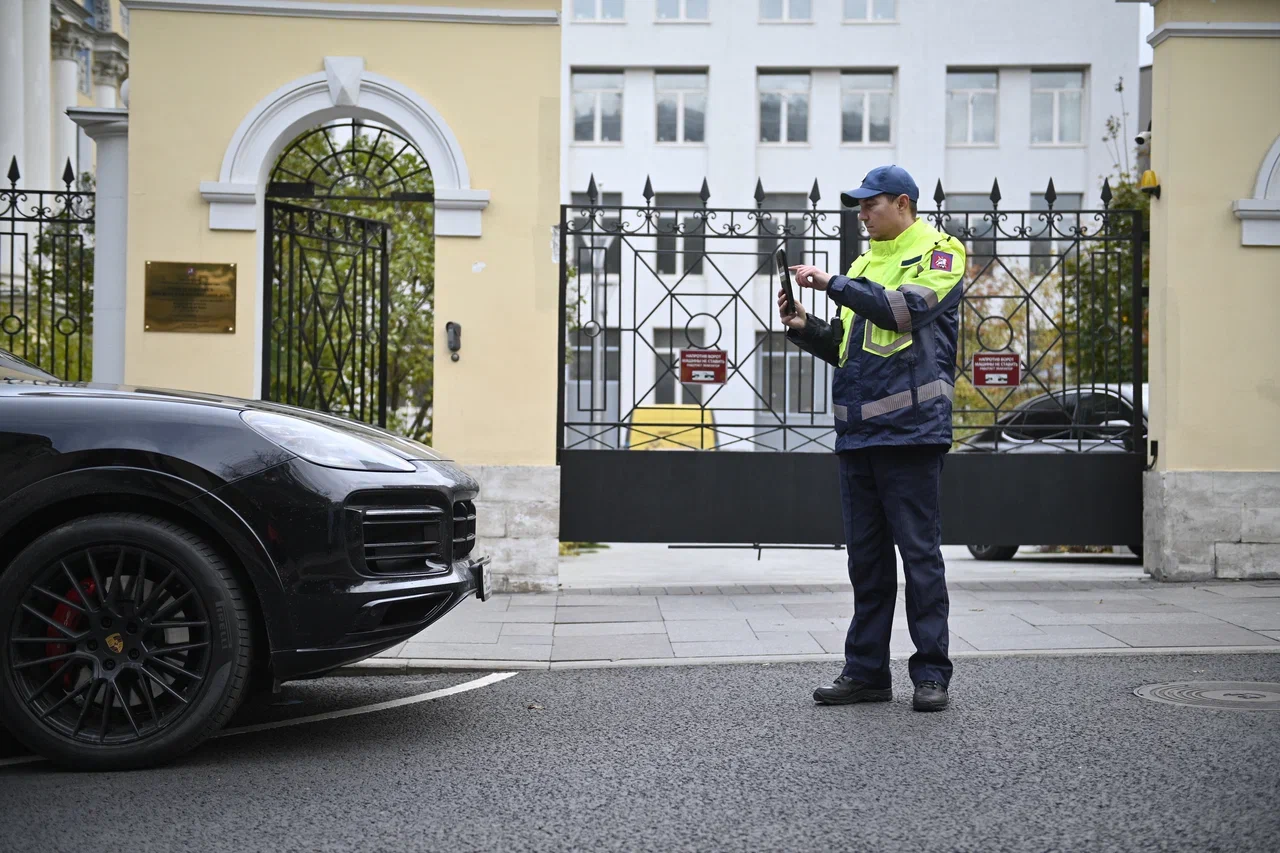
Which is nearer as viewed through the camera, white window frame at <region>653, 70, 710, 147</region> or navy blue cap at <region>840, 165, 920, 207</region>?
navy blue cap at <region>840, 165, 920, 207</region>

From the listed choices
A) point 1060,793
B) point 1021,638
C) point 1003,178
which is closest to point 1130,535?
point 1021,638

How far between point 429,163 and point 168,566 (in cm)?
553

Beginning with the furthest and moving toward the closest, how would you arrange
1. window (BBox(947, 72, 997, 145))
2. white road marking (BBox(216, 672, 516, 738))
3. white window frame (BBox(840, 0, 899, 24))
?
window (BBox(947, 72, 997, 145)) < white window frame (BBox(840, 0, 899, 24)) < white road marking (BBox(216, 672, 516, 738))

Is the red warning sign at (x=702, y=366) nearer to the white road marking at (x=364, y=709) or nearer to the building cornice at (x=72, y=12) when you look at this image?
the white road marking at (x=364, y=709)

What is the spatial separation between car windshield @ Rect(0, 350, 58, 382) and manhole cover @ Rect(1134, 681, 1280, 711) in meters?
4.33

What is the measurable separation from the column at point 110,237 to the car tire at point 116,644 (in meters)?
5.25

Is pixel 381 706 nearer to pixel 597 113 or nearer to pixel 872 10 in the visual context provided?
pixel 597 113

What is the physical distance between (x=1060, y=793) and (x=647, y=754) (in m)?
1.29

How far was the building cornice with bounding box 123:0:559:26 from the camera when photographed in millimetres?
8953

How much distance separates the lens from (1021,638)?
21.9ft

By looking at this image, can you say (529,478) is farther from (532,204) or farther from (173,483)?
(173,483)

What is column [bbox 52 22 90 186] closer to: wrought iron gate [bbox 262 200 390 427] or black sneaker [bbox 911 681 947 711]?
wrought iron gate [bbox 262 200 390 427]

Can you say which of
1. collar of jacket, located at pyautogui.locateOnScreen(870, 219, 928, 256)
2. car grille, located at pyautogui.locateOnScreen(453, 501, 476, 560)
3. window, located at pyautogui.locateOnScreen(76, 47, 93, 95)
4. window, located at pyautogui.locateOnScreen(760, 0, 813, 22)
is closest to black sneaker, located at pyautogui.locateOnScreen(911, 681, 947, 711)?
collar of jacket, located at pyautogui.locateOnScreen(870, 219, 928, 256)

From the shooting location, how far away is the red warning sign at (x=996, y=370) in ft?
31.3
